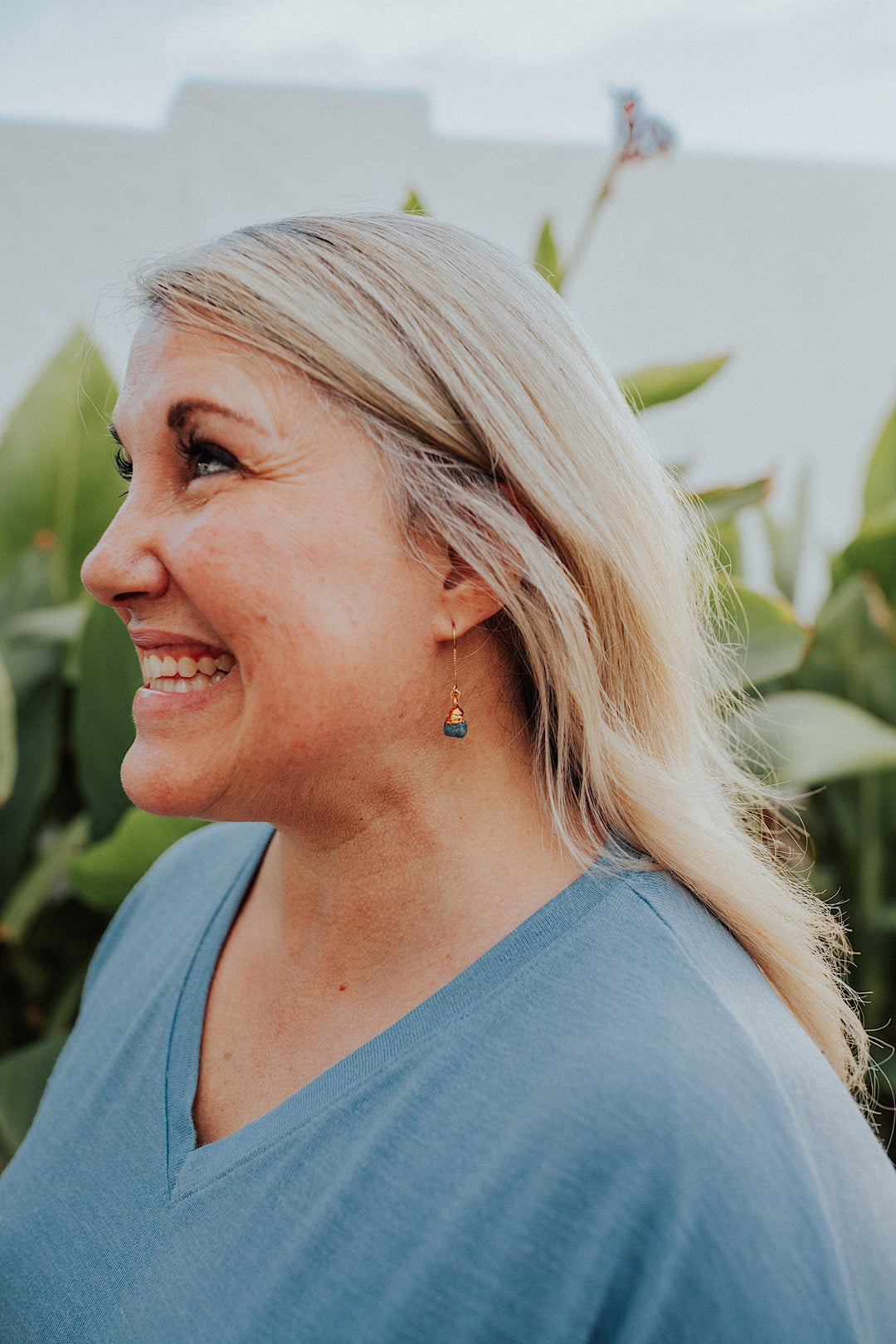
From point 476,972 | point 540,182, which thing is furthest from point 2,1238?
point 540,182

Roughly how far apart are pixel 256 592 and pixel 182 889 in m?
0.48

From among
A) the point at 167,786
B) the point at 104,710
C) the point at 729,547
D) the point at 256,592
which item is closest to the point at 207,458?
the point at 256,592

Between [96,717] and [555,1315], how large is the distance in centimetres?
106

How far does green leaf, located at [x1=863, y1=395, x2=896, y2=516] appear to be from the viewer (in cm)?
176

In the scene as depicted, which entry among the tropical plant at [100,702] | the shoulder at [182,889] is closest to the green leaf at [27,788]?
the tropical plant at [100,702]

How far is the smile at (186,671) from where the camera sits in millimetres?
768

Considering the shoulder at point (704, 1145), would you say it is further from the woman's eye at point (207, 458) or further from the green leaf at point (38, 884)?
the green leaf at point (38, 884)

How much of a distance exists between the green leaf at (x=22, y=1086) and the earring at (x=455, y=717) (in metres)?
0.91

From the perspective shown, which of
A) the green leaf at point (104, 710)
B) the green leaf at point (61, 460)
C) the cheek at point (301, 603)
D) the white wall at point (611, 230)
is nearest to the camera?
the cheek at point (301, 603)

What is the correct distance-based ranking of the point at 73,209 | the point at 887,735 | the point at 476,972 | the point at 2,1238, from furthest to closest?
the point at 73,209
the point at 887,735
the point at 2,1238
the point at 476,972

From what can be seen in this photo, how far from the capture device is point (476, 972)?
71 centimetres

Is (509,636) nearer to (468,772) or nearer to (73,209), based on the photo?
(468,772)

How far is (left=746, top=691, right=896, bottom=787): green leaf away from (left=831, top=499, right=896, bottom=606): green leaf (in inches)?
13.4

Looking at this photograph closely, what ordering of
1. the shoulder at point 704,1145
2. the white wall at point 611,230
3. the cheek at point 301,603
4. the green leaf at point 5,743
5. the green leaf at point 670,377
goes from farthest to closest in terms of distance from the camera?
the white wall at point 611,230
the green leaf at point 670,377
the green leaf at point 5,743
the cheek at point 301,603
the shoulder at point 704,1145
